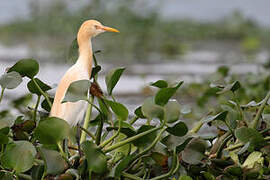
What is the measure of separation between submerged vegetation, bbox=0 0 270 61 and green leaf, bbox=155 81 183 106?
5.11 m

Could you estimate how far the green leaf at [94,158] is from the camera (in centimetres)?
109

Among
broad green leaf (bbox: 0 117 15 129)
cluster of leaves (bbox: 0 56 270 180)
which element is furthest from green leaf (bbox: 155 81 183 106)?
broad green leaf (bbox: 0 117 15 129)

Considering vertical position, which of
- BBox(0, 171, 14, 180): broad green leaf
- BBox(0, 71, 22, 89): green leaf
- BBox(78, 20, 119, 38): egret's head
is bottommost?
BBox(0, 171, 14, 180): broad green leaf

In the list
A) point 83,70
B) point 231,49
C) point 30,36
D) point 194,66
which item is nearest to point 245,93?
point 83,70

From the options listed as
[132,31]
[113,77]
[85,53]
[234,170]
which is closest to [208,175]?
Result: [234,170]

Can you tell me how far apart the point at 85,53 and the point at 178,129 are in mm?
325

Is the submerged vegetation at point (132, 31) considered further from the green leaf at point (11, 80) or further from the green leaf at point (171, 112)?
the green leaf at point (171, 112)

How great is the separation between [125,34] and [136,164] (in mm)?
5851

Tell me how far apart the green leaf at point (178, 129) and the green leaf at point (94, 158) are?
0.13 m

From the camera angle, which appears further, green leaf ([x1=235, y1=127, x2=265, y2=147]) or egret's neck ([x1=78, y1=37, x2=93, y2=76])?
egret's neck ([x1=78, y1=37, x2=93, y2=76])

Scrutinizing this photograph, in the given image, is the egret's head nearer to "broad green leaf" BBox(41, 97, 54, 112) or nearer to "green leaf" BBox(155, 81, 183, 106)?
"broad green leaf" BBox(41, 97, 54, 112)

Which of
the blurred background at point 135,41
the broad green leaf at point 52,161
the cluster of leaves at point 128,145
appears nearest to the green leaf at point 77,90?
the cluster of leaves at point 128,145

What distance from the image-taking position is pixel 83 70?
132cm

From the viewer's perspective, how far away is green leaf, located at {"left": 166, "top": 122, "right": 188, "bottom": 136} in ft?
3.71
